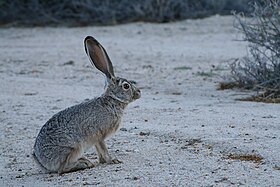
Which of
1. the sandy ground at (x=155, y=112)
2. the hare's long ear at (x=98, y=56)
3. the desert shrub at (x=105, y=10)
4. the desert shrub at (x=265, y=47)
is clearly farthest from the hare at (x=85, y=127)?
the desert shrub at (x=105, y=10)

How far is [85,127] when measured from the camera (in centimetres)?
580

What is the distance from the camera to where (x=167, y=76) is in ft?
34.8

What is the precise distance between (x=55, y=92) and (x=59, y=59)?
3.28 metres

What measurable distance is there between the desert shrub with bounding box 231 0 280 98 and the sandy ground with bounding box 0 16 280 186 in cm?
32

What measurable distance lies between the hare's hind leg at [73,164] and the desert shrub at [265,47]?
10.4 ft

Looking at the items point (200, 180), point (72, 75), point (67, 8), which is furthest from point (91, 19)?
point (200, 180)

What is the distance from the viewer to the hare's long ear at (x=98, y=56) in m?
6.01

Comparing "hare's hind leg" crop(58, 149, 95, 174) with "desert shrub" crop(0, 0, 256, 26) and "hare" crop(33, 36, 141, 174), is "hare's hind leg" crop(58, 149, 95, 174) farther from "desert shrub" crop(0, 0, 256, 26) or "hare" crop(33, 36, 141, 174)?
"desert shrub" crop(0, 0, 256, 26)

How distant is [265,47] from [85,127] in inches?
143

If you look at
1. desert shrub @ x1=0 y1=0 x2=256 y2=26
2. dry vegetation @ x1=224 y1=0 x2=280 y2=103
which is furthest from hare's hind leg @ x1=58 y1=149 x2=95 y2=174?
desert shrub @ x1=0 y1=0 x2=256 y2=26

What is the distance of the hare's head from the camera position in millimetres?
6008

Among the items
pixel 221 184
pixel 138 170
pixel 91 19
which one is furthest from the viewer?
pixel 91 19

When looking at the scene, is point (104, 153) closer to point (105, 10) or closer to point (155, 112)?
point (155, 112)

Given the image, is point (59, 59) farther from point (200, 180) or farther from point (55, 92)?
point (200, 180)
